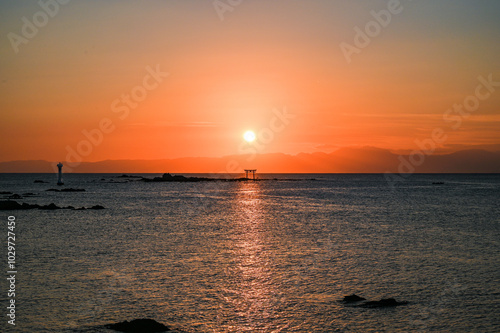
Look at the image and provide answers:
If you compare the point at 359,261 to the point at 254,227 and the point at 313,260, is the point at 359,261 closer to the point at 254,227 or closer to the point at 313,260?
the point at 313,260

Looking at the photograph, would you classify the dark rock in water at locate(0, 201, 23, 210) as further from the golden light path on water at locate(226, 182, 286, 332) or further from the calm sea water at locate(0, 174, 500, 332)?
the golden light path on water at locate(226, 182, 286, 332)

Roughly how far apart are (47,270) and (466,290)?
72.9 ft

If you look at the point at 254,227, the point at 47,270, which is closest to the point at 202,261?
the point at 47,270

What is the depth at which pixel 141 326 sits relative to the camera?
47.8 ft

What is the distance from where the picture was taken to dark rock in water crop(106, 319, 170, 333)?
47.6 feet

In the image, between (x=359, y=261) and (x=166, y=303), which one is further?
(x=359, y=261)

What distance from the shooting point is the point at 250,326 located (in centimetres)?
1542

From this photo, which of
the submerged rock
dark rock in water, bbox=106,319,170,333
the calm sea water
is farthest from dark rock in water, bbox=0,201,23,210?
the submerged rock

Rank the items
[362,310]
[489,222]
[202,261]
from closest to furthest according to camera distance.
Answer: [362,310] → [202,261] → [489,222]

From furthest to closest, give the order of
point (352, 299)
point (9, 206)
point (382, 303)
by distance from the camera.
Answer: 1. point (9, 206)
2. point (352, 299)
3. point (382, 303)

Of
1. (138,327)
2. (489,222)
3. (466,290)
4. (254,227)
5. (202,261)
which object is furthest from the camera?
(489,222)

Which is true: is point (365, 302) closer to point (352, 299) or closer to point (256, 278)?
point (352, 299)

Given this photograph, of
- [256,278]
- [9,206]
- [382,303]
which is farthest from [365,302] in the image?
[9,206]

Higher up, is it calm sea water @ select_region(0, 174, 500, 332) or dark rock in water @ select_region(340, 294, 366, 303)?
dark rock in water @ select_region(340, 294, 366, 303)
